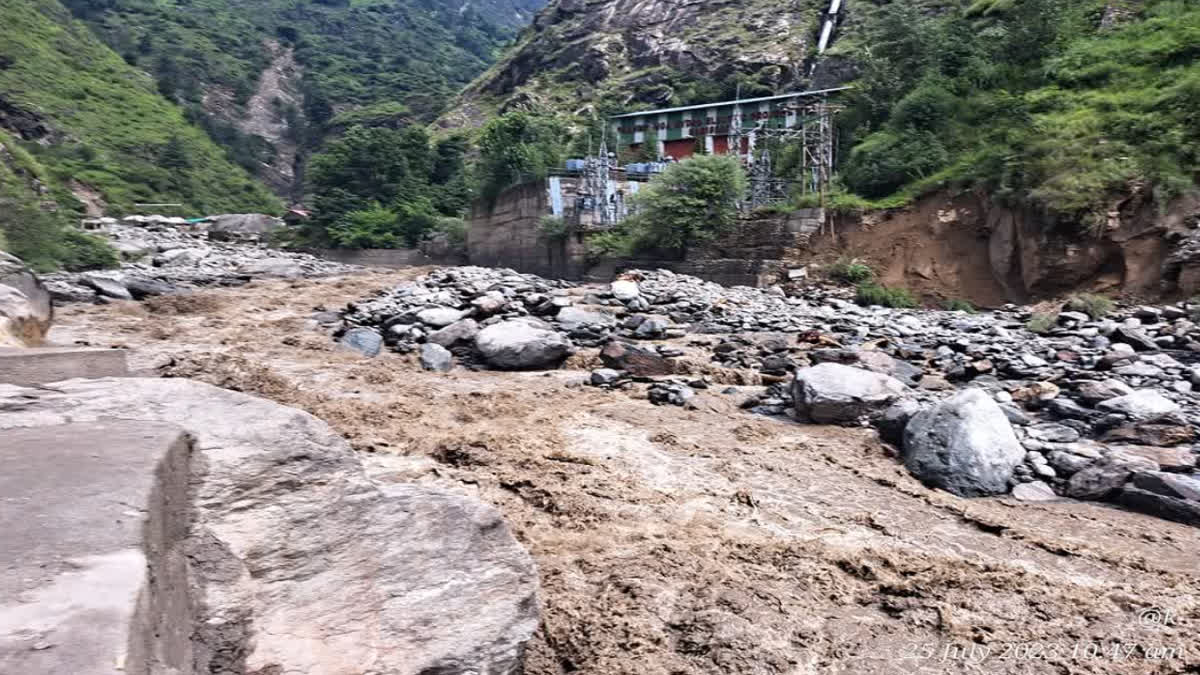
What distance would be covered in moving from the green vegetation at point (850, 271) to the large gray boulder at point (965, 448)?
1118 centimetres

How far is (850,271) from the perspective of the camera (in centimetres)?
1648

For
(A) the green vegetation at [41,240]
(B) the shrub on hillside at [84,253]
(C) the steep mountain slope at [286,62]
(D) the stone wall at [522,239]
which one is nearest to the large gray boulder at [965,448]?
(D) the stone wall at [522,239]

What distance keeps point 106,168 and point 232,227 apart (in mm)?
12319

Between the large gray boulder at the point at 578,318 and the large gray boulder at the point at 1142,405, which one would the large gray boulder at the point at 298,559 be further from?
the large gray boulder at the point at 578,318

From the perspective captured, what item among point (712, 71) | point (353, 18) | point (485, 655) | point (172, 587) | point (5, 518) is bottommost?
point (485, 655)

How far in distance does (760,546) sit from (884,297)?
12325 mm

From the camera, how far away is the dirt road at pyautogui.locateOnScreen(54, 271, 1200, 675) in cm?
309

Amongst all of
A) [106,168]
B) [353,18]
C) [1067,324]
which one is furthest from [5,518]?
[353,18]

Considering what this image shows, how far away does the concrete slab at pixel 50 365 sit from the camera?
379cm

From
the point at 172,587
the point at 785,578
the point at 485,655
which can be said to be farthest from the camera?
the point at 785,578

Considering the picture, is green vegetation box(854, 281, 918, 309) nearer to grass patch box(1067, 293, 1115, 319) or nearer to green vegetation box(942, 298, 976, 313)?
A: green vegetation box(942, 298, 976, 313)

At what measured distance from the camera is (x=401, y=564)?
2.45m

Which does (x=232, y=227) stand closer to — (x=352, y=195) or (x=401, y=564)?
(x=352, y=195)

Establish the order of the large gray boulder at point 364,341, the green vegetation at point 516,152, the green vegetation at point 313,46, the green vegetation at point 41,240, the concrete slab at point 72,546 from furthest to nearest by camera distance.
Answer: the green vegetation at point 313,46
the green vegetation at point 516,152
the green vegetation at point 41,240
the large gray boulder at point 364,341
the concrete slab at point 72,546
